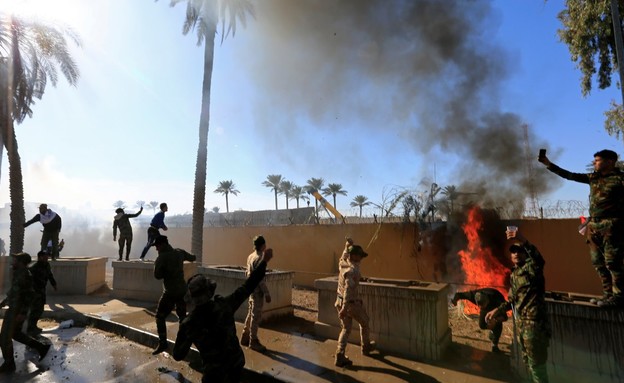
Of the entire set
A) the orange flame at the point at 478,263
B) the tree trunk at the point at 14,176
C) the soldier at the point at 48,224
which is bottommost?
the orange flame at the point at 478,263

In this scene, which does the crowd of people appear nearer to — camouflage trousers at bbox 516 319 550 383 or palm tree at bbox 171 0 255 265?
camouflage trousers at bbox 516 319 550 383

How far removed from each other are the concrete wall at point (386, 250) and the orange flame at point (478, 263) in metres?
0.43

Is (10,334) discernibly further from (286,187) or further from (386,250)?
(286,187)

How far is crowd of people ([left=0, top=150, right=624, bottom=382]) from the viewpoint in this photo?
2.78 meters

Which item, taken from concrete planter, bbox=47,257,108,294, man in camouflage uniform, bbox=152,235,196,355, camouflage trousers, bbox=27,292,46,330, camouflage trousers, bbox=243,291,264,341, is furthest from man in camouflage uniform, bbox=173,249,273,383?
concrete planter, bbox=47,257,108,294

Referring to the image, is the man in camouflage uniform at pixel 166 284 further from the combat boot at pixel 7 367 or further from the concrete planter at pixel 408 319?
the concrete planter at pixel 408 319

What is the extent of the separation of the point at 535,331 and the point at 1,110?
56.1ft

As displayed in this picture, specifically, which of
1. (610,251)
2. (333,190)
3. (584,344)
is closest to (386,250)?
(584,344)

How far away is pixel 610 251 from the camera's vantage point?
3.79 meters

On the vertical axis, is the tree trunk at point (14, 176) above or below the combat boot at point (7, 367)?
above

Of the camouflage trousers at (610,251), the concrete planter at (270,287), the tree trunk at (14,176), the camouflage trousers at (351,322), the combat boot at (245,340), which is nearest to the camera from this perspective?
the camouflage trousers at (610,251)

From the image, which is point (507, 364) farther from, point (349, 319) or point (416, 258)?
point (416, 258)

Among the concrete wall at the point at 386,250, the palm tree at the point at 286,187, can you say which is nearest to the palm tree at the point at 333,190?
the palm tree at the point at 286,187

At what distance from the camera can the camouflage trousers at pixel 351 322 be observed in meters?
4.74
